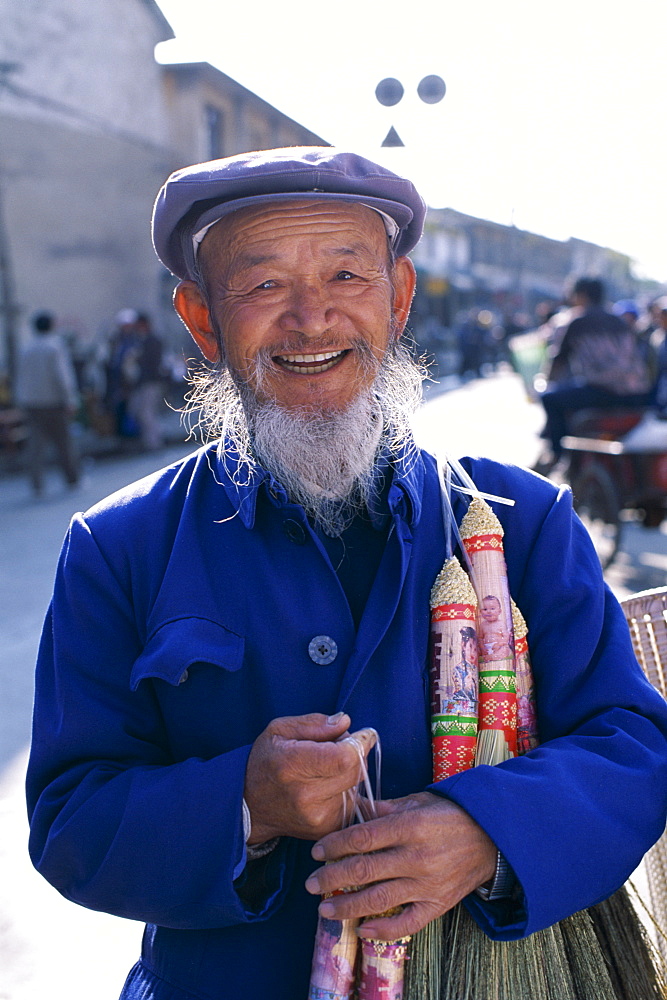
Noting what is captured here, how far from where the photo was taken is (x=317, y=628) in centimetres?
136

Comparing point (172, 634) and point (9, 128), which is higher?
point (9, 128)

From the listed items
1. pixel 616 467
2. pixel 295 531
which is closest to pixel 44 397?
pixel 616 467

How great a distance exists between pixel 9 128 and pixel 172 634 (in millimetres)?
14367

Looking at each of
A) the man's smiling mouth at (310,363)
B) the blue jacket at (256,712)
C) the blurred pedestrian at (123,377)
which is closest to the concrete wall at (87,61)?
the blurred pedestrian at (123,377)

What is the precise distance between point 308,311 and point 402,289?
0.94 ft

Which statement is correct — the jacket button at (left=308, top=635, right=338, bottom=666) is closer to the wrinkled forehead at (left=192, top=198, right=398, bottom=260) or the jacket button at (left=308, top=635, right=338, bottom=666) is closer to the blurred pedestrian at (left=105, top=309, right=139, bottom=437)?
the wrinkled forehead at (left=192, top=198, right=398, bottom=260)

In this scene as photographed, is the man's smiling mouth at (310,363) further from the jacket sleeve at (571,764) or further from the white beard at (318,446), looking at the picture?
the jacket sleeve at (571,764)

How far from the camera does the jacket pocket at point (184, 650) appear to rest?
4.24ft

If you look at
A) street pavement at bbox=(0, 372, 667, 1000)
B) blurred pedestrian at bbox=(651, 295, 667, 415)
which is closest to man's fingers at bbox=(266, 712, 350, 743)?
street pavement at bbox=(0, 372, 667, 1000)

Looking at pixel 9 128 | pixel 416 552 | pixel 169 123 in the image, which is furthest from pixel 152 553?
pixel 169 123

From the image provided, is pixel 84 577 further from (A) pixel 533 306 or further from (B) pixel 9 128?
(A) pixel 533 306

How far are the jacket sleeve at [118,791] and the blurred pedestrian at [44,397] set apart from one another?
838cm

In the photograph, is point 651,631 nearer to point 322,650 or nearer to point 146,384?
point 322,650

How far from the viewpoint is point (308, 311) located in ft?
4.82
